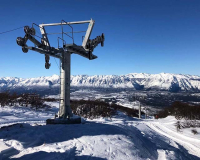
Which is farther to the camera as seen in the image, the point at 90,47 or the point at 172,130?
the point at 172,130

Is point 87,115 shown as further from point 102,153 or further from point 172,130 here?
point 102,153

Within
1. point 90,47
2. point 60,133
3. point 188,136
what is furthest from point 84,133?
point 188,136

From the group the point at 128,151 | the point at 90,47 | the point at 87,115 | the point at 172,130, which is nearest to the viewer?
the point at 128,151

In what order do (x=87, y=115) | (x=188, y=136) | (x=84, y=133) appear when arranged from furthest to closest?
(x=87, y=115) < (x=188, y=136) < (x=84, y=133)

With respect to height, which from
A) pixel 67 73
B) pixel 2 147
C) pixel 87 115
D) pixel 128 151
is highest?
pixel 67 73

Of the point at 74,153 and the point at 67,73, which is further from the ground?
the point at 67,73

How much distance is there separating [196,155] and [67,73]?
9.92 m

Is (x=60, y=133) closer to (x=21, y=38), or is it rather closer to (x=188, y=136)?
(x=21, y=38)

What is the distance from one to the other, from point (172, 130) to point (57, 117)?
1150 centimetres

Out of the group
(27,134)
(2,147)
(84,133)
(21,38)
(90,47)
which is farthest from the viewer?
(90,47)

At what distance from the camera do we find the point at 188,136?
14586 millimetres

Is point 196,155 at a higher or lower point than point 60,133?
lower

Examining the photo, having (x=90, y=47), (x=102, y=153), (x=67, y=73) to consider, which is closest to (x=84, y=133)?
(x=102, y=153)

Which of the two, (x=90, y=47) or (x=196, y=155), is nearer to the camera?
(x=196, y=155)
